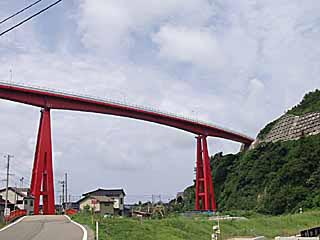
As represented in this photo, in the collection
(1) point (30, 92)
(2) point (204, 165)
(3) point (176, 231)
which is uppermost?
(1) point (30, 92)

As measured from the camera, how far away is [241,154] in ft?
251

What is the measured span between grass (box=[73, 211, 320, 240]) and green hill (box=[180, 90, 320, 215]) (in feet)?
31.8

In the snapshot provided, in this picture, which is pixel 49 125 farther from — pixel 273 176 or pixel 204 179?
pixel 273 176

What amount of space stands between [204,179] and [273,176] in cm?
946

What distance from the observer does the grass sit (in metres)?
22.2

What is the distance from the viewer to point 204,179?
55875 millimetres

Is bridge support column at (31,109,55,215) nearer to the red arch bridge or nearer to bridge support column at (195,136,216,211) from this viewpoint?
the red arch bridge

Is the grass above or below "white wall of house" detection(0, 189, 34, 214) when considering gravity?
below

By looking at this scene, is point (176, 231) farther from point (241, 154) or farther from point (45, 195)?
point (241, 154)

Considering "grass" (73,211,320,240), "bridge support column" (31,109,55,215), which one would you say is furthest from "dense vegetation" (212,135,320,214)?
"bridge support column" (31,109,55,215)

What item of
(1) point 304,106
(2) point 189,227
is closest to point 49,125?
(2) point 189,227

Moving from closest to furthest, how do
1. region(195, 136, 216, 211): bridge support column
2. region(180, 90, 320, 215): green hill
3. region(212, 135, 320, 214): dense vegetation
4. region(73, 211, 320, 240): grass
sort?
region(73, 211, 320, 240): grass → region(212, 135, 320, 214): dense vegetation → region(180, 90, 320, 215): green hill → region(195, 136, 216, 211): bridge support column

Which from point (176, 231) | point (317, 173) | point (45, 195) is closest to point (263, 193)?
point (317, 173)

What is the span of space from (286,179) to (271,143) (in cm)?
1344
